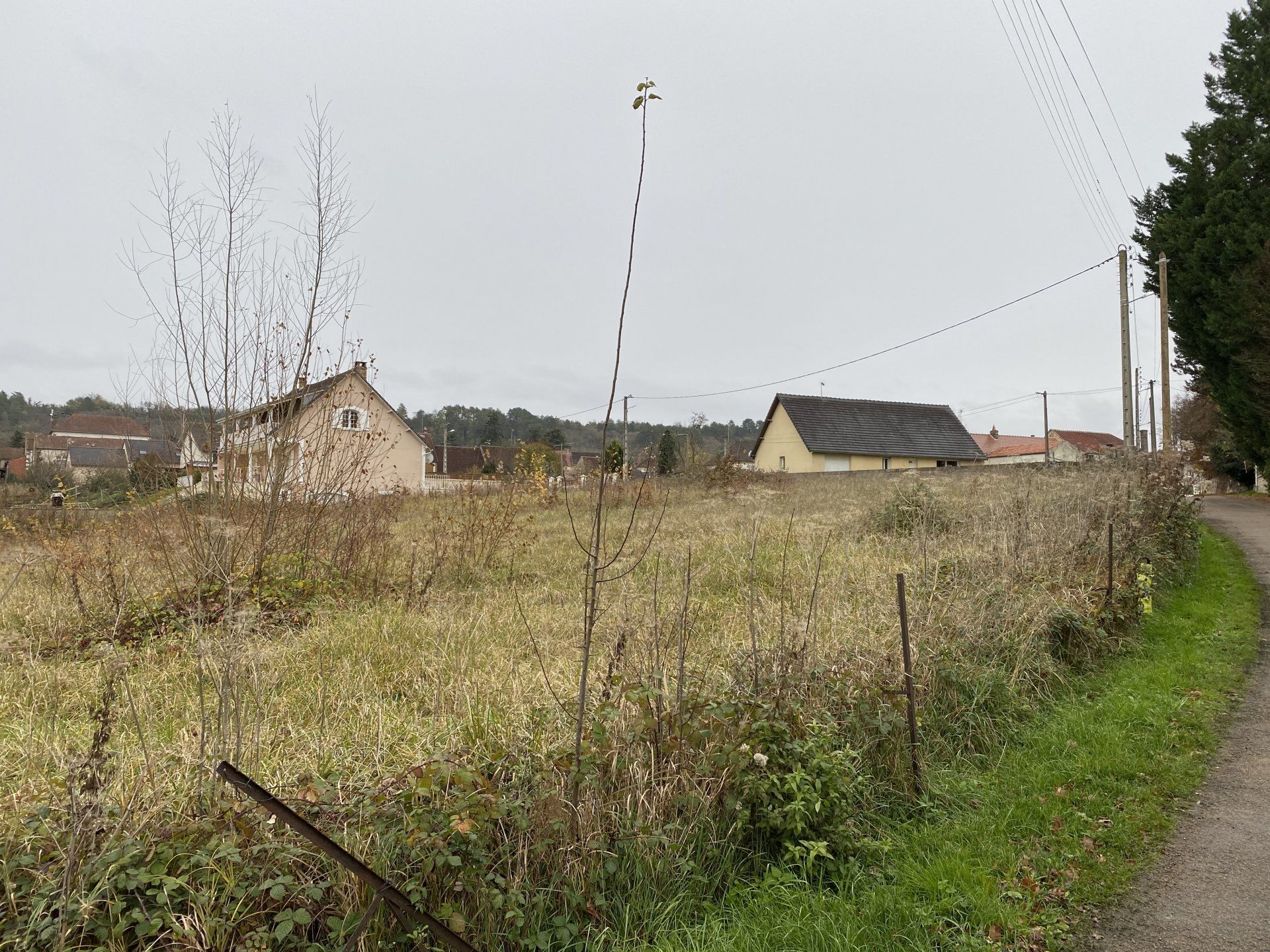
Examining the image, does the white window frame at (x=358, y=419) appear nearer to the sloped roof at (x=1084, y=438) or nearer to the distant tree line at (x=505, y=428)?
A: the distant tree line at (x=505, y=428)

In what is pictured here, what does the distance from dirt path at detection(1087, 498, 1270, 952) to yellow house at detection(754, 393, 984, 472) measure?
37.2 m

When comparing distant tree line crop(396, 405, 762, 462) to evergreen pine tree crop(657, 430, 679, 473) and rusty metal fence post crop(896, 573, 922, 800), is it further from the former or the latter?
rusty metal fence post crop(896, 573, 922, 800)

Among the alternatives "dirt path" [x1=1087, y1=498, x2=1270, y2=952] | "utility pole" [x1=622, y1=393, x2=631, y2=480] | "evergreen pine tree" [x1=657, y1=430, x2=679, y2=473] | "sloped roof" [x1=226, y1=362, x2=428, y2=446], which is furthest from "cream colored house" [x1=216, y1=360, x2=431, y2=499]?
"evergreen pine tree" [x1=657, y1=430, x2=679, y2=473]

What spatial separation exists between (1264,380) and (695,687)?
21805 mm

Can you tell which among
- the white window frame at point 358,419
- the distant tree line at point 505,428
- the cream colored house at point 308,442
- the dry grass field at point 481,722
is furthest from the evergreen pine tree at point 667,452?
the dry grass field at point 481,722

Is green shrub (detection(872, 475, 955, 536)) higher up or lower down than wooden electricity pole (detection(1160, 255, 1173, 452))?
lower down

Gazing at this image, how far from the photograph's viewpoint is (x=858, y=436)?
42906mm

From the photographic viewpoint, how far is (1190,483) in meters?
14.5

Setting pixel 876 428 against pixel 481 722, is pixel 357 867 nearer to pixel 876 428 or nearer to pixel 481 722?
pixel 481 722

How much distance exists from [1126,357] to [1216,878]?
15.2 meters

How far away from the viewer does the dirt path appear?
105 inches

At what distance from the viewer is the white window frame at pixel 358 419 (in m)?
7.45

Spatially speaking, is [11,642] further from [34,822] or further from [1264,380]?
[1264,380]

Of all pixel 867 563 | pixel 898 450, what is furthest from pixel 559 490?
pixel 898 450
